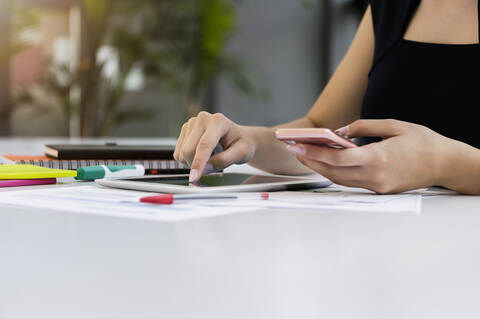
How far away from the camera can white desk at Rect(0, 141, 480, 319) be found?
0.79ft

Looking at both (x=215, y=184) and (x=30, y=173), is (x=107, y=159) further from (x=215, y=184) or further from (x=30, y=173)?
(x=215, y=184)

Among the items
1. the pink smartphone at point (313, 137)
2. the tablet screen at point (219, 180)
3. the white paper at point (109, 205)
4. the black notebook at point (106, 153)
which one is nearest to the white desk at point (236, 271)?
the white paper at point (109, 205)

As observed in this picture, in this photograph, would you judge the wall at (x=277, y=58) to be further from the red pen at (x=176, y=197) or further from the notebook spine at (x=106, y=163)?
the red pen at (x=176, y=197)

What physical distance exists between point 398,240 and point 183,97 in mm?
3984

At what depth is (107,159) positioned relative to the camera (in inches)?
34.0

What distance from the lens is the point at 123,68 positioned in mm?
3982

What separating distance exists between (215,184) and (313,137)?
16 centimetres

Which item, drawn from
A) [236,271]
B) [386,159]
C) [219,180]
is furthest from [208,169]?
[236,271]

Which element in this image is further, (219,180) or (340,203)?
(219,180)

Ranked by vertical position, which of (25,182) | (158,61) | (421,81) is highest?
(158,61)

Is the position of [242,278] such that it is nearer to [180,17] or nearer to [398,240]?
[398,240]

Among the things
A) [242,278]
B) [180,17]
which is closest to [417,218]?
[242,278]

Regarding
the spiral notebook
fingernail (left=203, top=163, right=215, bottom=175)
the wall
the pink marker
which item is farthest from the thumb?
the wall

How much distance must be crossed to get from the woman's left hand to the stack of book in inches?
12.4
